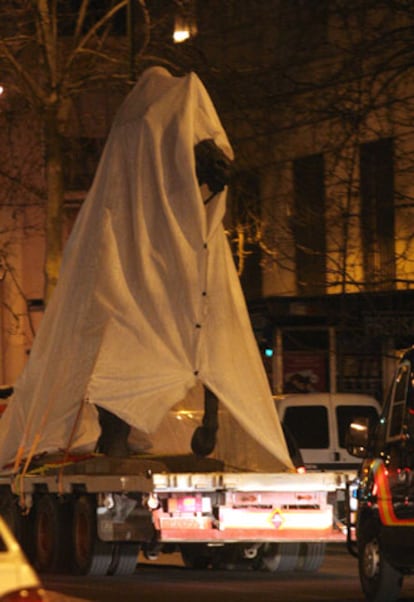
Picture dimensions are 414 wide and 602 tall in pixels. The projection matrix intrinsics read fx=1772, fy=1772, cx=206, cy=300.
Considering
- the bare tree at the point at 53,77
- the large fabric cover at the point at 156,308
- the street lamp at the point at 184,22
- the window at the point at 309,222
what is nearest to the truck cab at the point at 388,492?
the large fabric cover at the point at 156,308

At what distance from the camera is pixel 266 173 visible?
30.6 meters

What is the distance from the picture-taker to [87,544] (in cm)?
1702

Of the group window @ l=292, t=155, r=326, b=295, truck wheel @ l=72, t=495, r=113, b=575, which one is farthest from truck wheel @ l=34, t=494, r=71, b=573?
window @ l=292, t=155, r=326, b=295

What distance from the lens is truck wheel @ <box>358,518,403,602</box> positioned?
13.6 m

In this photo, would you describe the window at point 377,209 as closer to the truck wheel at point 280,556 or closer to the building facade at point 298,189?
the building facade at point 298,189

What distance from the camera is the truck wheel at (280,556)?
18.1 m

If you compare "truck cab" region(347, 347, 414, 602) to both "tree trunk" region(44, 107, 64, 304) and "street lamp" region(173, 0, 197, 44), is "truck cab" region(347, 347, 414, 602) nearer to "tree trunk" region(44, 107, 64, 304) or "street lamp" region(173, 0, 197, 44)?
"street lamp" region(173, 0, 197, 44)

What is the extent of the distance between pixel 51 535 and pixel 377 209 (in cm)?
1074

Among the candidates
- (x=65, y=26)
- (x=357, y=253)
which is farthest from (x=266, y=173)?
(x=65, y=26)

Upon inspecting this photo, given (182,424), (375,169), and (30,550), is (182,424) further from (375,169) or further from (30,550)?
(375,169)

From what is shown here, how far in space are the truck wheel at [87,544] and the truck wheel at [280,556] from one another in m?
1.92

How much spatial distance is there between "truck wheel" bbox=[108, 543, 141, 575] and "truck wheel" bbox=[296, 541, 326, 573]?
1.80m

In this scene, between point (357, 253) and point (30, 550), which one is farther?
point (357, 253)

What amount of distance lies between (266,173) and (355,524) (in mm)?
16360
